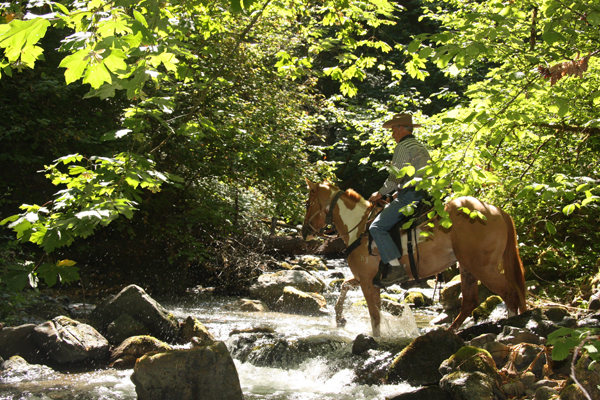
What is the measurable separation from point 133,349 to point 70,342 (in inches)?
Answer: 33.1

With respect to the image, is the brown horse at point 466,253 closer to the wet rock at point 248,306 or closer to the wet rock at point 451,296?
the wet rock at point 451,296

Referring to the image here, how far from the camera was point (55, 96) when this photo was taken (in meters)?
9.88

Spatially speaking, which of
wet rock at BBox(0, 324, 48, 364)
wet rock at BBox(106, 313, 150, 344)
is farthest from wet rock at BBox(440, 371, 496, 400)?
wet rock at BBox(0, 324, 48, 364)

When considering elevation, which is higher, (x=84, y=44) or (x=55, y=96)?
(x=55, y=96)

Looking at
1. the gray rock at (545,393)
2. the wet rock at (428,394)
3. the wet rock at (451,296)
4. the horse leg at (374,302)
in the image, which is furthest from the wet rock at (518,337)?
the wet rock at (451,296)

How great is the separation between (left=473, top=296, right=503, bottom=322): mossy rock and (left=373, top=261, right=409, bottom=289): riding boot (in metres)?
1.29

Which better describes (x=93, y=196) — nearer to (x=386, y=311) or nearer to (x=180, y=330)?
(x=180, y=330)

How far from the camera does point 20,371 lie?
18.5 ft

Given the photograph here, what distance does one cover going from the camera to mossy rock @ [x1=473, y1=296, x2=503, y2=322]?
6.50 meters

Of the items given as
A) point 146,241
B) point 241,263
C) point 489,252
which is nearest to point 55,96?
point 146,241

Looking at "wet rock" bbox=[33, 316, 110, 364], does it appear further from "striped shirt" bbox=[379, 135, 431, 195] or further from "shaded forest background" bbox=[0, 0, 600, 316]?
"striped shirt" bbox=[379, 135, 431, 195]

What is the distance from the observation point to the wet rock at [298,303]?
32.1ft

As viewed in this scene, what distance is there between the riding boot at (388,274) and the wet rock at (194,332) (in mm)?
2853

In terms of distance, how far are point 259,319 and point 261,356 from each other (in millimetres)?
2697
